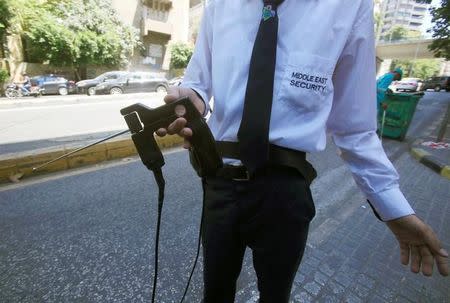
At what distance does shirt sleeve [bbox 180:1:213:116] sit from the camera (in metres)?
1.32

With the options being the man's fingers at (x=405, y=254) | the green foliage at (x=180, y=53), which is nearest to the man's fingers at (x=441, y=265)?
the man's fingers at (x=405, y=254)

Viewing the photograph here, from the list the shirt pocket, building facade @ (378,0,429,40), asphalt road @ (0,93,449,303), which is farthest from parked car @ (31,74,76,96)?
building facade @ (378,0,429,40)

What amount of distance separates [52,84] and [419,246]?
754 inches

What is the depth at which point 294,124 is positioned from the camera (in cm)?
A: 112

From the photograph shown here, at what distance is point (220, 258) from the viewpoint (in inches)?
49.9

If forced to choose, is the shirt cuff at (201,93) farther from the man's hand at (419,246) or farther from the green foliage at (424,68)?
the green foliage at (424,68)

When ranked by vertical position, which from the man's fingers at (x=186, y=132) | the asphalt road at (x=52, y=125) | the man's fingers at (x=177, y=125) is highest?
the man's fingers at (x=177, y=125)

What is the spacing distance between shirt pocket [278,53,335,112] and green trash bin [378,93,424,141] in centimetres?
664

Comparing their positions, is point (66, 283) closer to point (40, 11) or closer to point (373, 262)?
point (373, 262)

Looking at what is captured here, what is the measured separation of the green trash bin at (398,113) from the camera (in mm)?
6845

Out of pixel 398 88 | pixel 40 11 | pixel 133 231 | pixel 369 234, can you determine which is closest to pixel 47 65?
pixel 40 11

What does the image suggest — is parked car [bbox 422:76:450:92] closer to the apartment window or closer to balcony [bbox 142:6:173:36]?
balcony [bbox 142:6:173:36]

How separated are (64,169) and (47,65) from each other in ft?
62.6

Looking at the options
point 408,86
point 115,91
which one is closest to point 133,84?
point 115,91
